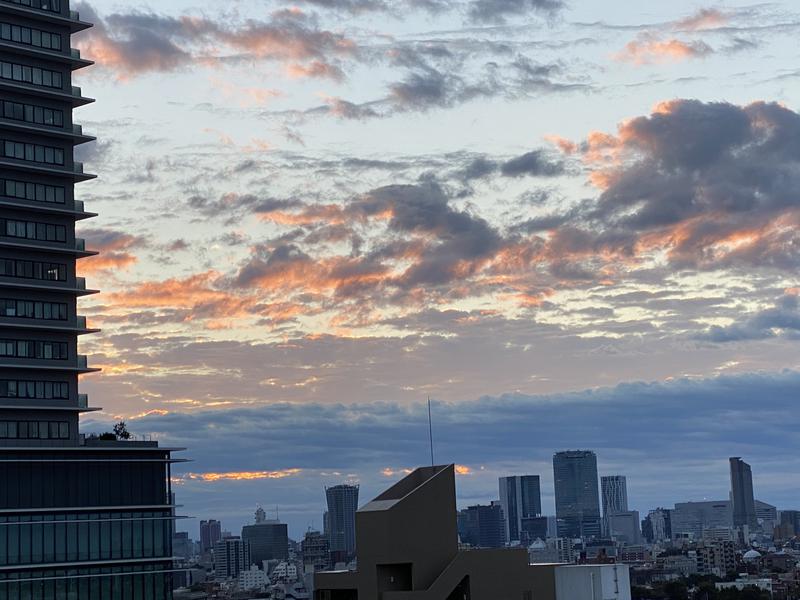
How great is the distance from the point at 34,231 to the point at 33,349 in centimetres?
Result: 1147

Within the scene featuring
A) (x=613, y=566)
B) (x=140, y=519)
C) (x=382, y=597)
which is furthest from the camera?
(x=140, y=519)

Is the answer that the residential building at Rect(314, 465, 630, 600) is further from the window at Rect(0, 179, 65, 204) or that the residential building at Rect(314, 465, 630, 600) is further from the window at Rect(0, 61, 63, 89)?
the window at Rect(0, 61, 63, 89)

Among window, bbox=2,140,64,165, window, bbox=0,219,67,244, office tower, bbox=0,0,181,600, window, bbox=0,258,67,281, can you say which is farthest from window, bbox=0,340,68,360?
window, bbox=2,140,64,165

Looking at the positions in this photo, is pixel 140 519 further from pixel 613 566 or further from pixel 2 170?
pixel 613 566

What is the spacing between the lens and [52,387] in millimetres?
125875

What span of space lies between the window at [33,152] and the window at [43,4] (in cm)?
1346

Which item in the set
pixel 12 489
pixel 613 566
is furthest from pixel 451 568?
pixel 12 489

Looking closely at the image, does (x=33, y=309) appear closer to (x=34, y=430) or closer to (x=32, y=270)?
(x=32, y=270)

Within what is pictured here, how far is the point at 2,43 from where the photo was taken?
125312mm

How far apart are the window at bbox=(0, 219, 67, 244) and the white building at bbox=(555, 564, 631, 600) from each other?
2950 inches

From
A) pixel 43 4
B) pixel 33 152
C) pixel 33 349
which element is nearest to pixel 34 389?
pixel 33 349

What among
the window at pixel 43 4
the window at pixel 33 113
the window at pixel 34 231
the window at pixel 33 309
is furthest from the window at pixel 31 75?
the window at pixel 33 309

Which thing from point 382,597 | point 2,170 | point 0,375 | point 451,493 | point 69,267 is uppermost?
point 2,170

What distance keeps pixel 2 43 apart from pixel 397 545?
80987mm
